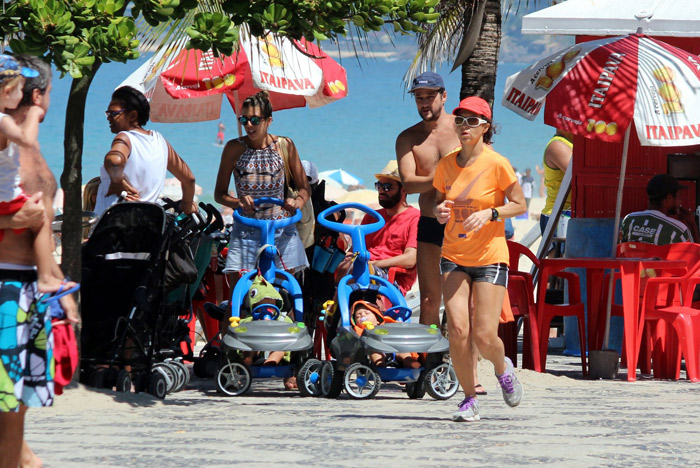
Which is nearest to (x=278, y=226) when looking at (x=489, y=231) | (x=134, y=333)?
(x=134, y=333)

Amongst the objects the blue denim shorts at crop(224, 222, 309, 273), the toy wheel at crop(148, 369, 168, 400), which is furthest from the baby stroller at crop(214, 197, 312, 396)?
the toy wheel at crop(148, 369, 168, 400)

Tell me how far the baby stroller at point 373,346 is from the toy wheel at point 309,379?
0.35ft

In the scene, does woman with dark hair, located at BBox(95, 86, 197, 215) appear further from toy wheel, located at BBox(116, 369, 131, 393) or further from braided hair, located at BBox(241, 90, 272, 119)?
toy wheel, located at BBox(116, 369, 131, 393)

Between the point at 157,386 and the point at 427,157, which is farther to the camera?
the point at 427,157

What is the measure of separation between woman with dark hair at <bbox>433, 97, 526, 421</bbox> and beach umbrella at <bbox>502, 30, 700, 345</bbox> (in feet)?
8.16

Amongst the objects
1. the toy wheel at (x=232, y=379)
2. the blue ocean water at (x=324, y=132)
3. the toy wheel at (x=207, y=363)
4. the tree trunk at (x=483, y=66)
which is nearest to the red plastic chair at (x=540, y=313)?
the tree trunk at (x=483, y=66)

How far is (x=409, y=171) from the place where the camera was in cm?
888

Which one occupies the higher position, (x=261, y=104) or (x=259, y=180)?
(x=261, y=104)

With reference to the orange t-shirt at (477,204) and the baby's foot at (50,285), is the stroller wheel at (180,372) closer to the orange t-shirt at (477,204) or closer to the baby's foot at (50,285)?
the orange t-shirt at (477,204)

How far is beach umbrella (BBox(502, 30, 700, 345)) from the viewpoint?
9.76 metres

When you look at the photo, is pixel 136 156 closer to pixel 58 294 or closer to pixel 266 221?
pixel 266 221

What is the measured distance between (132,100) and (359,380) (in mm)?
2266

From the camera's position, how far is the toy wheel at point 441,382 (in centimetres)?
834

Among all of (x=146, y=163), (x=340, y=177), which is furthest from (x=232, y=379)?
(x=340, y=177)
